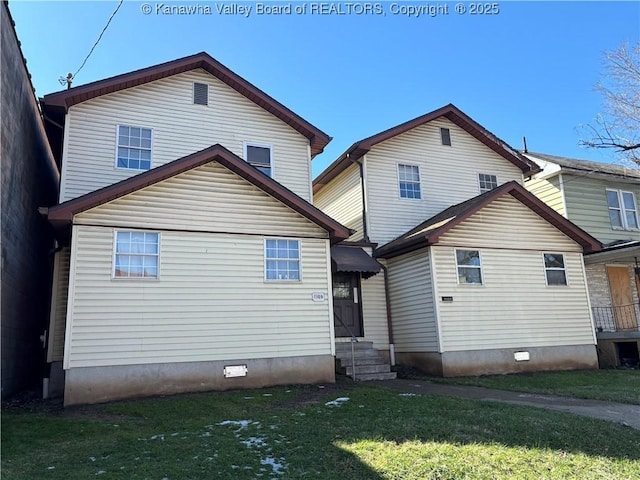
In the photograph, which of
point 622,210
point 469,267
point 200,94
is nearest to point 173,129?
point 200,94

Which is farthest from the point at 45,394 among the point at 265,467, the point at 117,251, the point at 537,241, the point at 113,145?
the point at 537,241

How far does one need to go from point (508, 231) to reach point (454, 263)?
2.25 metres

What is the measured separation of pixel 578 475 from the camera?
576cm

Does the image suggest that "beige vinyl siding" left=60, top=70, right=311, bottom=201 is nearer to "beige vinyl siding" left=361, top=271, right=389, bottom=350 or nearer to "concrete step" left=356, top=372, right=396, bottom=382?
"beige vinyl siding" left=361, top=271, right=389, bottom=350

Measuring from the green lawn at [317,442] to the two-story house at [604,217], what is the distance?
1187 centimetres

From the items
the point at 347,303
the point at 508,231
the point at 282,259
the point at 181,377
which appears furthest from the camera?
the point at 347,303

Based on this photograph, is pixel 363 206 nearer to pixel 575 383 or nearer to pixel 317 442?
pixel 575 383

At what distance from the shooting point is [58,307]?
1181 cm

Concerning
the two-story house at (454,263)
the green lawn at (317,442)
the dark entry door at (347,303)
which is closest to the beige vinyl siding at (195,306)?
the green lawn at (317,442)

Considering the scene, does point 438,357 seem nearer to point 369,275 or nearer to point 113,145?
point 369,275

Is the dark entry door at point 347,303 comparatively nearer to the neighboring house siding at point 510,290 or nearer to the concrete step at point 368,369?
the concrete step at point 368,369

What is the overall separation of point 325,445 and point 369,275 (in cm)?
899

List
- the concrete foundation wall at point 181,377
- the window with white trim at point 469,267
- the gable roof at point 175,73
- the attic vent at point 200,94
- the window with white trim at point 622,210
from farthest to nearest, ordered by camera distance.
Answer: the window with white trim at point 622,210, the attic vent at point 200,94, the window with white trim at point 469,267, the gable roof at point 175,73, the concrete foundation wall at point 181,377

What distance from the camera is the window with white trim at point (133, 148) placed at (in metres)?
13.1
